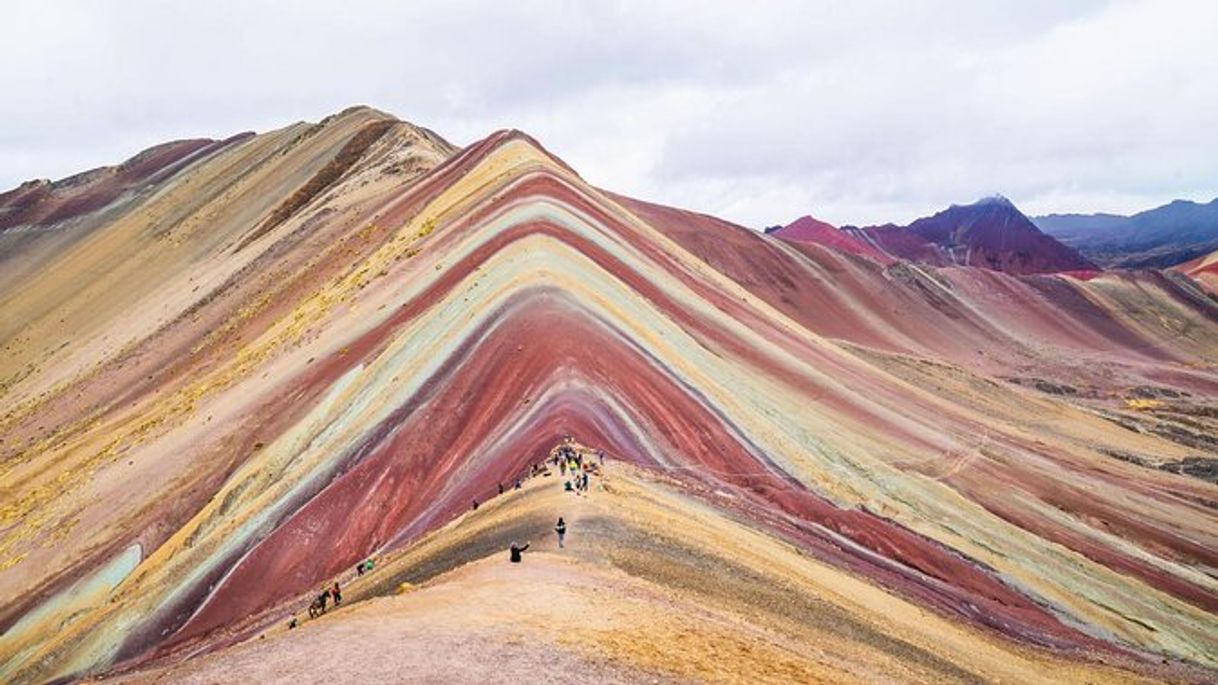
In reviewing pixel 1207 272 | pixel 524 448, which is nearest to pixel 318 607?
pixel 524 448

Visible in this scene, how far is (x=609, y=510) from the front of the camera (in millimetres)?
22719

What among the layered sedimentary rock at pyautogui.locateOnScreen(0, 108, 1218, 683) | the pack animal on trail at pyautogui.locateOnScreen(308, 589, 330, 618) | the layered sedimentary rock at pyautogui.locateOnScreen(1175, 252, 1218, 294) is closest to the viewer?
the pack animal on trail at pyautogui.locateOnScreen(308, 589, 330, 618)

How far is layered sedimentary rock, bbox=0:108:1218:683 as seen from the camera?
2805 cm

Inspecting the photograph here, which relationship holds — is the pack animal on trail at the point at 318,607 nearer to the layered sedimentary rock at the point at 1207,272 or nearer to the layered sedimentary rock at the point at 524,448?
the layered sedimentary rock at the point at 524,448

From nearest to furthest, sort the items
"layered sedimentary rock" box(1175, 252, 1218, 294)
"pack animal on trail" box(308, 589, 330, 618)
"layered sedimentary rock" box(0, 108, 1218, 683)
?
1. "pack animal on trail" box(308, 589, 330, 618)
2. "layered sedimentary rock" box(0, 108, 1218, 683)
3. "layered sedimentary rock" box(1175, 252, 1218, 294)

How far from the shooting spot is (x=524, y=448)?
95.1 feet

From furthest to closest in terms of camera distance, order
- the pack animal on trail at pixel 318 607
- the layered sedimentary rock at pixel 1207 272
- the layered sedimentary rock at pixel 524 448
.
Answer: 1. the layered sedimentary rock at pixel 1207 272
2. the layered sedimentary rock at pixel 524 448
3. the pack animal on trail at pixel 318 607

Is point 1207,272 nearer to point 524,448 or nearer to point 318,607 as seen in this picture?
point 524,448

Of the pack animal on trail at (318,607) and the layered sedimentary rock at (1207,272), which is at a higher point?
the layered sedimentary rock at (1207,272)

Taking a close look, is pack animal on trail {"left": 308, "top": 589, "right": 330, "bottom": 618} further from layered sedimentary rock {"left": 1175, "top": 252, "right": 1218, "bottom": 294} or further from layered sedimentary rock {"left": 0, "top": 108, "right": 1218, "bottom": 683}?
layered sedimentary rock {"left": 1175, "top": 252, "right": 1218, "bottom": 294}

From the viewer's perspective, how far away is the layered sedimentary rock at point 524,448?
28.0 m

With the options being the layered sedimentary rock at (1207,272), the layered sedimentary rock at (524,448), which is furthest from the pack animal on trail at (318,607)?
the layered sedimentary rock at (1207,272)

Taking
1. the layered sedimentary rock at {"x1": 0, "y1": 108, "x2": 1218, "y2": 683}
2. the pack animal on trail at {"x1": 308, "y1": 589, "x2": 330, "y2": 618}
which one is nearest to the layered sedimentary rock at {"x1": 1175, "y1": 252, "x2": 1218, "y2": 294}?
the layered sedimentary rock at {"x1": 0, "y1": 108, "x2": 1218, "y2": 683}

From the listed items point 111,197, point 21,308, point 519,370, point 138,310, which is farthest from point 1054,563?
point 111,197
